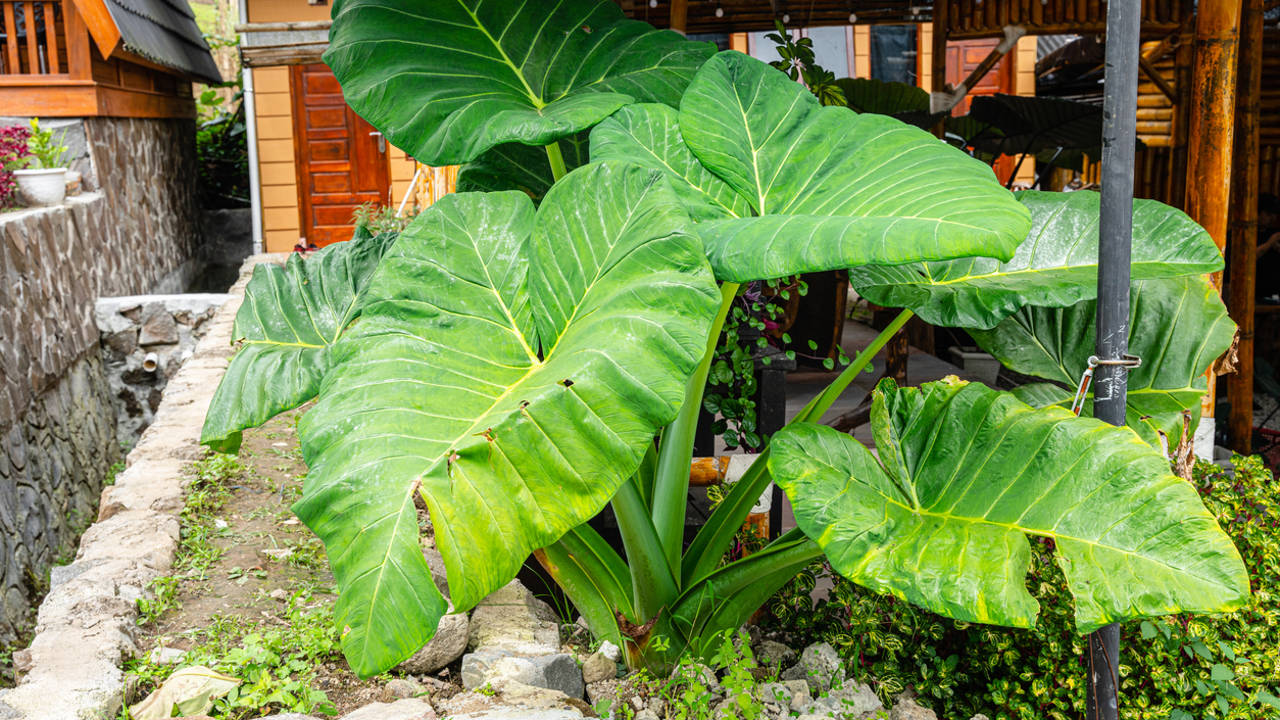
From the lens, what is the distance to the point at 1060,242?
2.07 metres

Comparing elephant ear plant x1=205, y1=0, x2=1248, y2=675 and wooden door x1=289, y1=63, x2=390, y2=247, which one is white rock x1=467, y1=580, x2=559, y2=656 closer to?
elephant ear plant x1=205, y1=0, x2=1248, y2=675

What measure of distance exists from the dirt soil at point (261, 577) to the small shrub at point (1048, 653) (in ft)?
2.94

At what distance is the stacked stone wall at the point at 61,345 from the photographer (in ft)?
15.8

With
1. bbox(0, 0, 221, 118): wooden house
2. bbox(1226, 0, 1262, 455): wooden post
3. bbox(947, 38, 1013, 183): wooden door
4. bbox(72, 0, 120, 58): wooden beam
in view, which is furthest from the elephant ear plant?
bbox(947, 38, 1013, 183): wooden door

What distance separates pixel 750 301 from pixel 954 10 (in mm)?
1955

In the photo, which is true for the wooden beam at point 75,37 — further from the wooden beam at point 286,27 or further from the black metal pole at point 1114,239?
the black metal pole at point 1114,239

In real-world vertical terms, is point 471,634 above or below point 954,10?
below

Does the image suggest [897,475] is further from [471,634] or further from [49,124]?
[49,124]

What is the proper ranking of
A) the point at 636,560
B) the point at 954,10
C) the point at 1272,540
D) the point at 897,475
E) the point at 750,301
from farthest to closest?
the point at 954,10 → the point at 750,301 → the point at 1272,540 → the point at 636,560 → the point at 897,475

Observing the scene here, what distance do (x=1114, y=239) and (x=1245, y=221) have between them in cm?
273

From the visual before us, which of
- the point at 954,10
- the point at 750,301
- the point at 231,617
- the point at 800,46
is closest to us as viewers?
the point at 231,617

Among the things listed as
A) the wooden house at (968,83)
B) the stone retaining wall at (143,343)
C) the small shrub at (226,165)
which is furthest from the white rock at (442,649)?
the small shrub at (226,165)

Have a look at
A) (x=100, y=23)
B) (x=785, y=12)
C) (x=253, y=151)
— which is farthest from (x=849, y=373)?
(x=253, y=151)

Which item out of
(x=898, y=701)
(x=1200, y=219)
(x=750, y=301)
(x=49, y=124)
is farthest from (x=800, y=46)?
(x=49, y=124)
